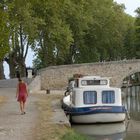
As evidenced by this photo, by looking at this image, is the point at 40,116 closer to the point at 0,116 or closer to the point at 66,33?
the point at 0,116

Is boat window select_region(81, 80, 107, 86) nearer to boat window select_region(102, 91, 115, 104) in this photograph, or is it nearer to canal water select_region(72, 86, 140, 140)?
boat window select_region(102, 91, 115, 104)

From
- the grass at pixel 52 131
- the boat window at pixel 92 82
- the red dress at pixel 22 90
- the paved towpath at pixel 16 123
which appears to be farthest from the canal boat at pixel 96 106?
the grass at pixel 52 131

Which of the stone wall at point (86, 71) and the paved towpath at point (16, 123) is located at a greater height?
the stone wall at point (86, 71)

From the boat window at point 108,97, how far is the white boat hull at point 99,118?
87 centimetres

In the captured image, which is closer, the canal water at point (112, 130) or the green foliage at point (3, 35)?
the canal water at point (112, 130)

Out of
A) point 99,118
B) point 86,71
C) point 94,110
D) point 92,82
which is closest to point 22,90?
point 94,110

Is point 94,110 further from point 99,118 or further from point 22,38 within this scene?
point 22,38

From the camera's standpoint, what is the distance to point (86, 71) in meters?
61.6

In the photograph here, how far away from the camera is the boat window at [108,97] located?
27.1 metres

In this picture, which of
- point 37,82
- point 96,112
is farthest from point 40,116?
point 37,82

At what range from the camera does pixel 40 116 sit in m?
22.8

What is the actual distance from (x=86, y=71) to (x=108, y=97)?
34.4 m

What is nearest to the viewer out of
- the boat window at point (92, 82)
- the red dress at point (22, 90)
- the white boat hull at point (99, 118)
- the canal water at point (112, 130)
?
the canal water at point (112, 130)

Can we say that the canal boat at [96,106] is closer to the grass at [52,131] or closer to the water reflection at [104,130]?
the water reflection at [104,130]
